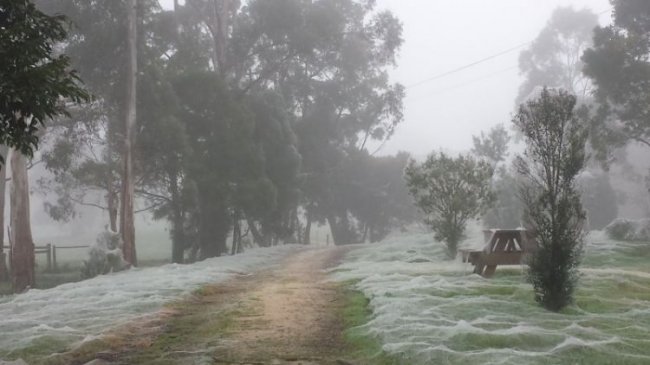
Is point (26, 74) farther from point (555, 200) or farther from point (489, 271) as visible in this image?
point (489, 271)

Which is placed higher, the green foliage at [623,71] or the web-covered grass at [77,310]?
the green foliage at [623,71]

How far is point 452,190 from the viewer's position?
18.7m

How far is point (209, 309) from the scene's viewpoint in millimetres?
9367

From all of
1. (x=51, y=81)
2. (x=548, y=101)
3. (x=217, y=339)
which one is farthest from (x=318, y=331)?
(x=548, y=101)

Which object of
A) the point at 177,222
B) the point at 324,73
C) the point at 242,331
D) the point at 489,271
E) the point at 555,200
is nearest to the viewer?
the point at 242,331

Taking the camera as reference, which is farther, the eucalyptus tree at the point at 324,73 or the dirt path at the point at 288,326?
the eucalyptus tree at the point at 324,73

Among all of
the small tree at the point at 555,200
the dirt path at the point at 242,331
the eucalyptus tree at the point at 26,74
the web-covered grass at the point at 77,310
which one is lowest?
the dirt path at the point at 242,331

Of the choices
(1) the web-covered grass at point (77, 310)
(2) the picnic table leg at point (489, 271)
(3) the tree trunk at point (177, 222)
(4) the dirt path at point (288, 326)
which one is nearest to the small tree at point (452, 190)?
(2) the picnic table leg at point (489, 271)

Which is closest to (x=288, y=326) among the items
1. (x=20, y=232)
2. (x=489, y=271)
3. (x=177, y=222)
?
(x=489, y=271)

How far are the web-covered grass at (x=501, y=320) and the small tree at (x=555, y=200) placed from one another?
1.55 ft

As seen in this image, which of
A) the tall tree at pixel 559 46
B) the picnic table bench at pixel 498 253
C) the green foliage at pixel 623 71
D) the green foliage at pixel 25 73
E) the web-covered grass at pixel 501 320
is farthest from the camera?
the tall tree at pixel 559 46

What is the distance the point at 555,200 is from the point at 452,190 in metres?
9.91

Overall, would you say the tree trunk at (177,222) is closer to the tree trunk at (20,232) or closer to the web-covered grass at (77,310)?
the tree trunk at (20,232)

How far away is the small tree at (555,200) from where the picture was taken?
8648mm
